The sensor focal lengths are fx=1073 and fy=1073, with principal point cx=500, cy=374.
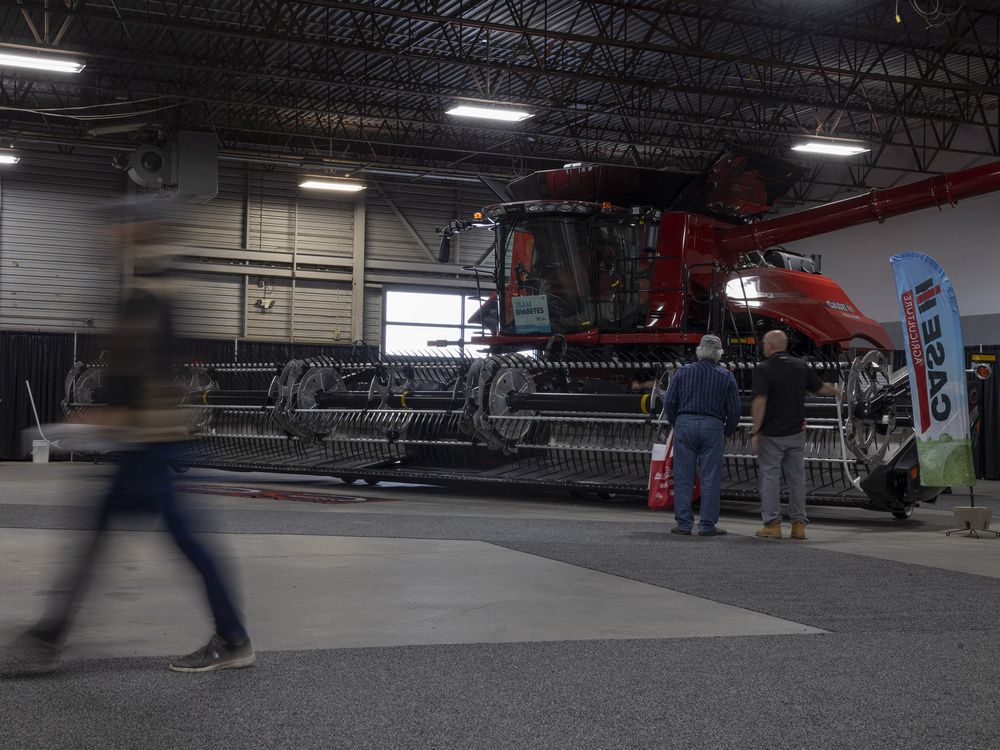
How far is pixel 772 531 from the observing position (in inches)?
346

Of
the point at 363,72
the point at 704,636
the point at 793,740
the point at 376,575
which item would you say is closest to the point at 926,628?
the point at 704,636

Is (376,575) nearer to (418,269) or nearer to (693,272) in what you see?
(693,272)

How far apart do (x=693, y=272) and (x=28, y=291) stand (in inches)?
704

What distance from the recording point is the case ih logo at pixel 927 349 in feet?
31.6

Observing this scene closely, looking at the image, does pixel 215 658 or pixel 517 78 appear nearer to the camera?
pixel 215 658

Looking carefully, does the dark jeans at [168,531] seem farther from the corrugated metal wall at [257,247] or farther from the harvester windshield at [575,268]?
the corrugated metal wall at [257,247]

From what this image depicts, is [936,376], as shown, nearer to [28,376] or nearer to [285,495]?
[285,495]

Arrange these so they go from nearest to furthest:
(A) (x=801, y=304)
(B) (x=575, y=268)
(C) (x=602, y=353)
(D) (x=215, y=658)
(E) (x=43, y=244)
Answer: (D) (x=215, y=658) → (A) (x=801, y=304) → (C) (x=602, y=353) → (B) (x=575, y=268) → (E) (x=43, y=244)

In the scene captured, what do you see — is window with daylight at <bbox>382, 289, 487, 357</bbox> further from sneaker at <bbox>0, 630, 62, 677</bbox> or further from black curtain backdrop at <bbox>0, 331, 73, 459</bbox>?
sneaker at <bbox>0, 630, 62, 677</bbox>

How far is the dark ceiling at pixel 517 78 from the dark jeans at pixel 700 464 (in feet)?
32.7

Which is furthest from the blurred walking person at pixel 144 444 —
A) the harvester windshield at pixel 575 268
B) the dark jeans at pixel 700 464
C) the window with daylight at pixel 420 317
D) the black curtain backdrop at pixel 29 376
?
the window with daylight at pixel 420 317

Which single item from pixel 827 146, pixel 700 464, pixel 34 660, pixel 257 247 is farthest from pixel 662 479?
pixel 257 247

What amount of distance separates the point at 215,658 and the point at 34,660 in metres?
0.68

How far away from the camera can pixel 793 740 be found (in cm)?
325
